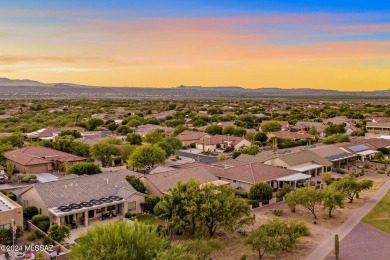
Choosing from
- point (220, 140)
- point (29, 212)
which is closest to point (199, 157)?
point (220, 140)

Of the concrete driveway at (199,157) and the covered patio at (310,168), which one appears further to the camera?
the concrete driveway at (199,157)

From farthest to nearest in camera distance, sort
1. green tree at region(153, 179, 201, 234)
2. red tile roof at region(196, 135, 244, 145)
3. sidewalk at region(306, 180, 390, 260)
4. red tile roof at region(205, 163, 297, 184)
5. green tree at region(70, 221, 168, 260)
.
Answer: red tile roof at region(196, 135, 244, 145) < red tile roof at region(205, 163, 297, 184) < green tree at region(153, 179, 201, 234) < sidewalk at region(306, 180, 390, 260) < green tree at region(70, 221, 168, 260)

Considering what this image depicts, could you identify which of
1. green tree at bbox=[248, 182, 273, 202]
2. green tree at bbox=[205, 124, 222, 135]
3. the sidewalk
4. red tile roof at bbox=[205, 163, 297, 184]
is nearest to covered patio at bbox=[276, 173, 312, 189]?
red tile roof at bbox=[205, 163, 297, 184]

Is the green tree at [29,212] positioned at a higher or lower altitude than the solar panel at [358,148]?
lower

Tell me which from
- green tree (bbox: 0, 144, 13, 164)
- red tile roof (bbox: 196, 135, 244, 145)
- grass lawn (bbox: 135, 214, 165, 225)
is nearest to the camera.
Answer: grass lawn (bbox: 135, 214, 165, 225)

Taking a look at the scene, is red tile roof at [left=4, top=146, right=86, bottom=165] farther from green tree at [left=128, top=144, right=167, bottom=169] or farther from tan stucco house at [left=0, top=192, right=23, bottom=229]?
tan stucco house at [left=0, top=192, right=23, bottom=229]

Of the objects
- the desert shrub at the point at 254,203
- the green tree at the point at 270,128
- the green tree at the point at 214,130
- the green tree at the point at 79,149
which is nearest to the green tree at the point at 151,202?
the desert shrub at the point at 254,203

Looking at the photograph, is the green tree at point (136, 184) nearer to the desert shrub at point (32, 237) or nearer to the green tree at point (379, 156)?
the desert shrub at point (32, 237)
